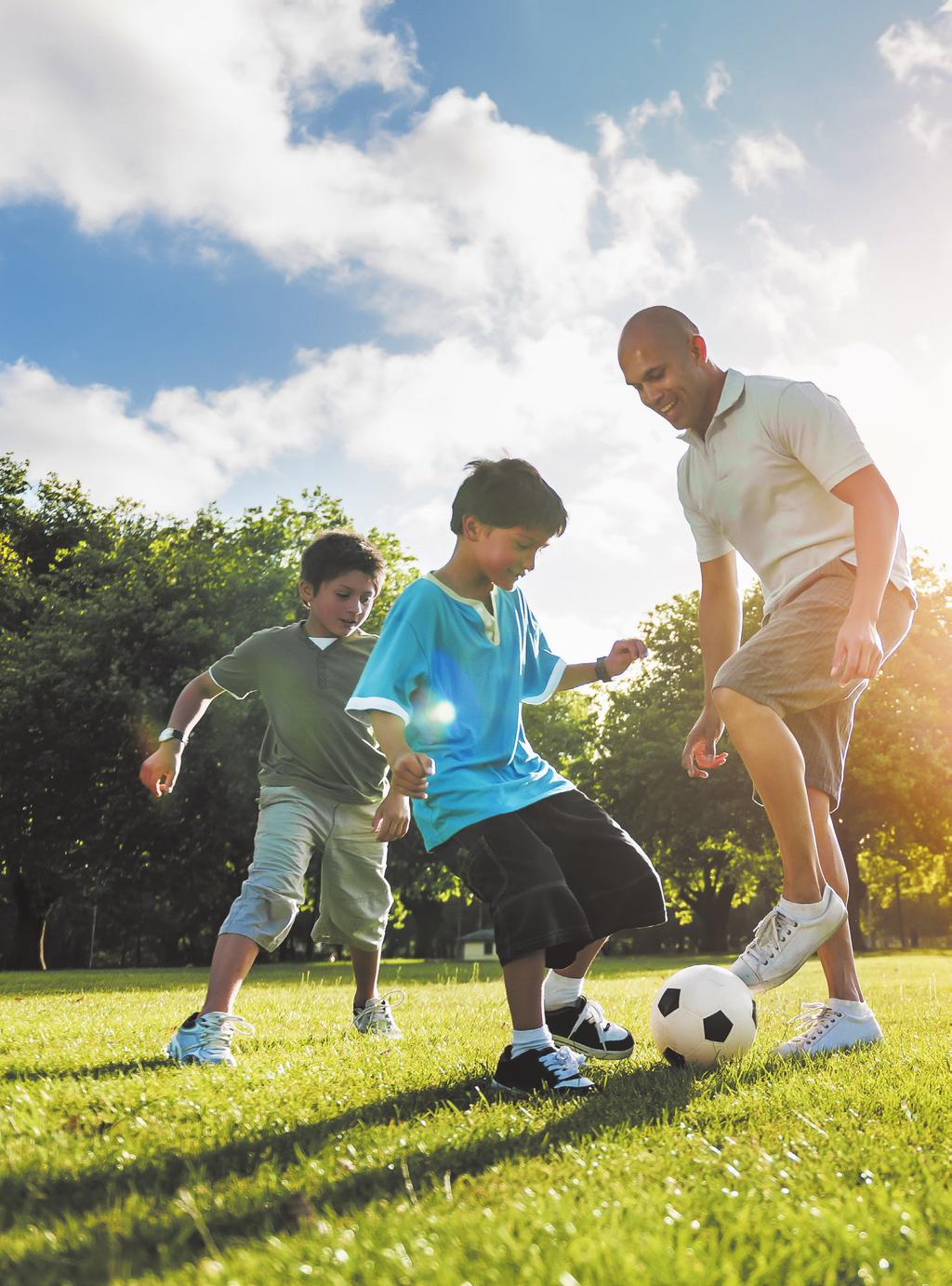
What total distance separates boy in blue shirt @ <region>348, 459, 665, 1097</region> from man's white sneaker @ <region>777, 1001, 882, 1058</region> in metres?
0.74

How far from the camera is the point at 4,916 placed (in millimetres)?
47844

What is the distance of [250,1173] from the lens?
2492 mm

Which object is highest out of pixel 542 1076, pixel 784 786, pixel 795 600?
pixel 795 600

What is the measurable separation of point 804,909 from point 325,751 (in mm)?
2836

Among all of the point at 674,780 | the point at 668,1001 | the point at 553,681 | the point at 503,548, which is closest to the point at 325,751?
the point at 553,681

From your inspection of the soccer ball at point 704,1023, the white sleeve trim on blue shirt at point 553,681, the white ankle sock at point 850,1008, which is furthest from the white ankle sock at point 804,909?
the white sleeve trim on blue shirt at point 553,681

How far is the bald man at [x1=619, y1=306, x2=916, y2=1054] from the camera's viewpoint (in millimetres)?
4391

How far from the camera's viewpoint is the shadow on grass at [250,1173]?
195 cm

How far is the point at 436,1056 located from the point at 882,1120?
2112mm

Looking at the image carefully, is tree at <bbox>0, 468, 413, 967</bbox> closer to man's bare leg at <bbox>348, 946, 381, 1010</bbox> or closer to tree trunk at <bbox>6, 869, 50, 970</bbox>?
tree trunk at <bbox>6, 869, 50, 970</bbox>

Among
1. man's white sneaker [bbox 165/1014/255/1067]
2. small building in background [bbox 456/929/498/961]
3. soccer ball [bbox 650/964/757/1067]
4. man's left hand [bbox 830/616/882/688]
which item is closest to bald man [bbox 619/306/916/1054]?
man's left hand [bbox 830/616/882/688]

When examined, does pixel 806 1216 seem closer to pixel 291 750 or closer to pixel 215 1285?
pixel 215 1285

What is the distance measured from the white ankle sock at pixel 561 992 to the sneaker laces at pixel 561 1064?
2.93 feet

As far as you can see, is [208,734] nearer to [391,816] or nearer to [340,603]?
[340,603]
